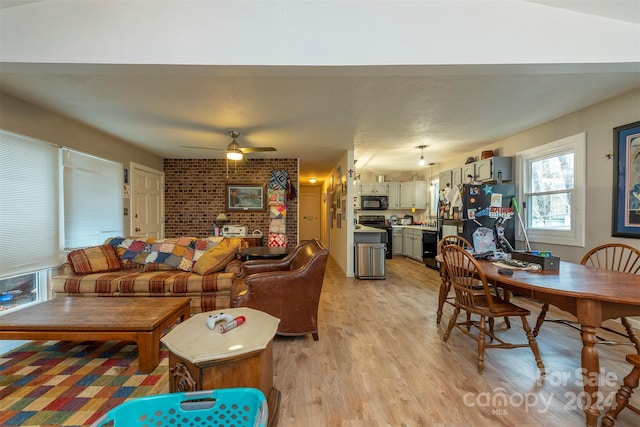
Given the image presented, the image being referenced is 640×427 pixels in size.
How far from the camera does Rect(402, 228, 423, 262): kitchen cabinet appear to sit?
21.1ft

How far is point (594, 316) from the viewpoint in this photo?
151 cm

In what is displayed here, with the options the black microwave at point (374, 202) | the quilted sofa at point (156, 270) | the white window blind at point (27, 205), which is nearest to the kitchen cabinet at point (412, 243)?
the black microwave at point (374, 202)

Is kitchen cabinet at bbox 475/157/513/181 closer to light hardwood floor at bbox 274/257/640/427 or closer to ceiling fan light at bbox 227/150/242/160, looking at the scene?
light hardwood floor at bbox 274/257/640/427

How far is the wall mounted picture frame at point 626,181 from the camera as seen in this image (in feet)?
8.87

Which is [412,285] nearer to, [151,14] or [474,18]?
[474,18]

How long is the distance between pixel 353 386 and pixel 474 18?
260 centimetres

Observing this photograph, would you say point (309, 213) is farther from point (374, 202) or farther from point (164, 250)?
point (164, 250)

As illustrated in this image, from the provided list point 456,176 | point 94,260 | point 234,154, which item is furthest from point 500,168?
point 94,260

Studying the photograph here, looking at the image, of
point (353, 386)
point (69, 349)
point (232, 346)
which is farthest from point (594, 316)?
point (69, 349)

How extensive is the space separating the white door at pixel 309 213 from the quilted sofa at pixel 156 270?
21.4 ft

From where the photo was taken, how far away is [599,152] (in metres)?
3.09

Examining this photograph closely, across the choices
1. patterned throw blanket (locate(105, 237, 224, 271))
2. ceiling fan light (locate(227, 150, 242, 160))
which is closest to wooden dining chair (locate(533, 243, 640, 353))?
patterned throw blanket (locate(105, 237, 224, 271))

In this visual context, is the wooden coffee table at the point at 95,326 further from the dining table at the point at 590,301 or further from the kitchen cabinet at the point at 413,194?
the kitchen cabinet at the point at 413,194

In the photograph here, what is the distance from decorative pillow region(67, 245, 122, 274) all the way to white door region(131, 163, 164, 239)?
5.23ft
